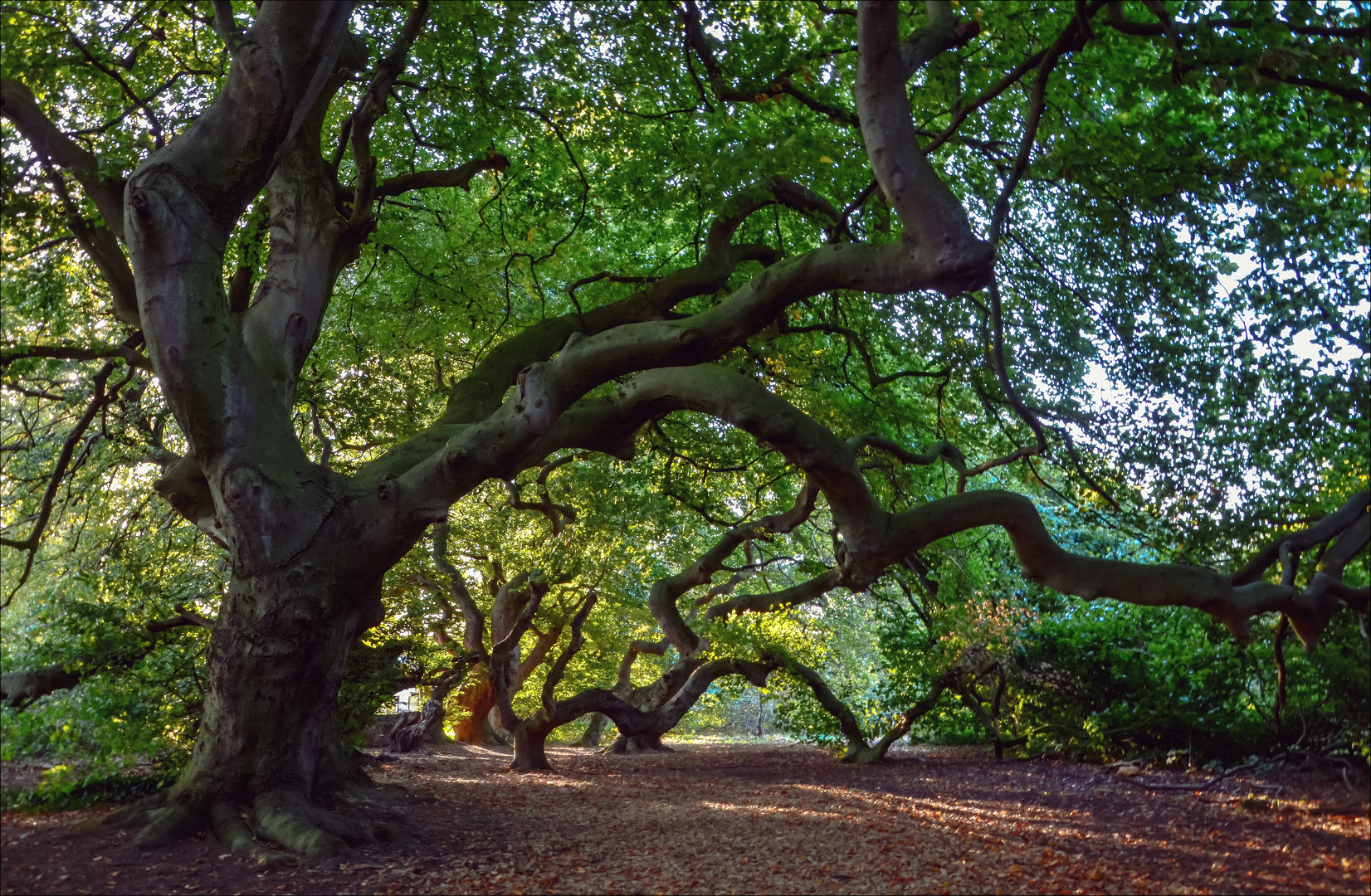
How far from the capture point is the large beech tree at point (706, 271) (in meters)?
5.25

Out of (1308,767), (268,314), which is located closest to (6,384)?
(268,314)

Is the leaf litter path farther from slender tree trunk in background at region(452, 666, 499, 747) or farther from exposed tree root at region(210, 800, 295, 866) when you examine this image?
slender tree trunk in background at region(452, 666, 499, 747)

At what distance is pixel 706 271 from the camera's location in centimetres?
799

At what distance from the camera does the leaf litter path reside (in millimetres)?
4367

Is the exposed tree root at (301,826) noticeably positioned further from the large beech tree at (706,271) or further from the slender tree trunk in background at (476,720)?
the slender tree trunk in background at (476,720)

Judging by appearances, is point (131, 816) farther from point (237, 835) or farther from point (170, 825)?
point (237, 835)

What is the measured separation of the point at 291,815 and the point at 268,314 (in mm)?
3350

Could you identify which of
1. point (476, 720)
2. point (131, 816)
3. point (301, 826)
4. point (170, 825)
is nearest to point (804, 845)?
point (301, 826)

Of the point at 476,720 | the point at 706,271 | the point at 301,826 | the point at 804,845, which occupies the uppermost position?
the point at 706,271

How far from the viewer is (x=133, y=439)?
8656mm

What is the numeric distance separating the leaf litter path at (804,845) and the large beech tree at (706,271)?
56 centimetres

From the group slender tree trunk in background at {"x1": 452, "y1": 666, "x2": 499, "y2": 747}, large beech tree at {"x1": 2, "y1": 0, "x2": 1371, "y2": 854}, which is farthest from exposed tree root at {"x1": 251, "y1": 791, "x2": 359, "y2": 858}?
slender tree trunk in background at {"x1": 452, "y1": 666, "x2": 499, "y2": 747}

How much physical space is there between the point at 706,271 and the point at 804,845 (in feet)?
Result: 15.6

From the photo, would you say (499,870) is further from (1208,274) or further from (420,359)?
(420,359)
